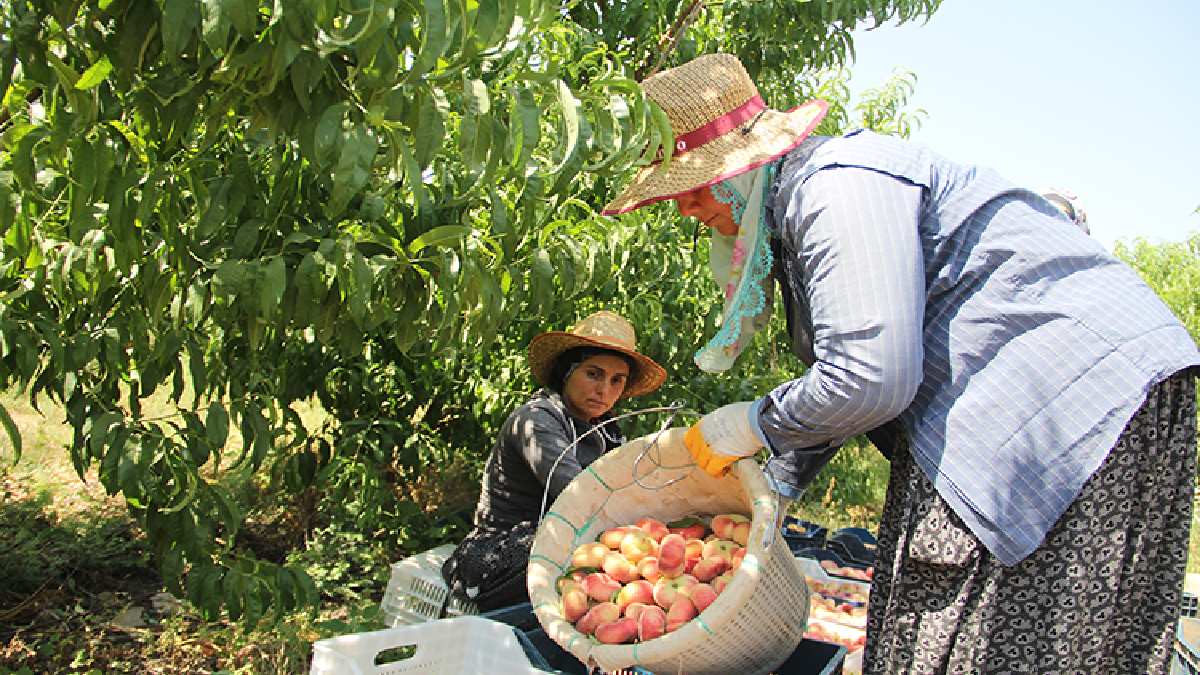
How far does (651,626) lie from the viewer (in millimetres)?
1578

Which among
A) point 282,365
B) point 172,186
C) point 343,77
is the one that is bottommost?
point 282,365

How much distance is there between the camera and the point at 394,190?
2.17 metres

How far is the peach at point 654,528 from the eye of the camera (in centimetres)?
184

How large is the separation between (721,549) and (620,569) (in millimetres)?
188

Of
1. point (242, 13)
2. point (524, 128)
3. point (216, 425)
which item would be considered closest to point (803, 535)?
point (216, 425)

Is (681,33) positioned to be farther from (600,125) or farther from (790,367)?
(600,125)

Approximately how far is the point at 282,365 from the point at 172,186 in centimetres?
136

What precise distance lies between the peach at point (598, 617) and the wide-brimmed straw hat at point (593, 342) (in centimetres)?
137

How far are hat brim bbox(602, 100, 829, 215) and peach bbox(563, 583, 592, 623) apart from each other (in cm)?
69

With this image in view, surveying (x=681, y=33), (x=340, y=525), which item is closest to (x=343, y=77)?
(x=340, y=525)

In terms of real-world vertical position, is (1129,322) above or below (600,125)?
below

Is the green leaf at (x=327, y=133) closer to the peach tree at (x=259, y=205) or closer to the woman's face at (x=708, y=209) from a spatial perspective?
the peach tree at (x=259, y=205)

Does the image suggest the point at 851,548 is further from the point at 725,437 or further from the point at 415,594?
the point at 725,437

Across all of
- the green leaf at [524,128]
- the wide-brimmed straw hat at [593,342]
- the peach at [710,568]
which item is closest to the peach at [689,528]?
the peach at [710,568]
